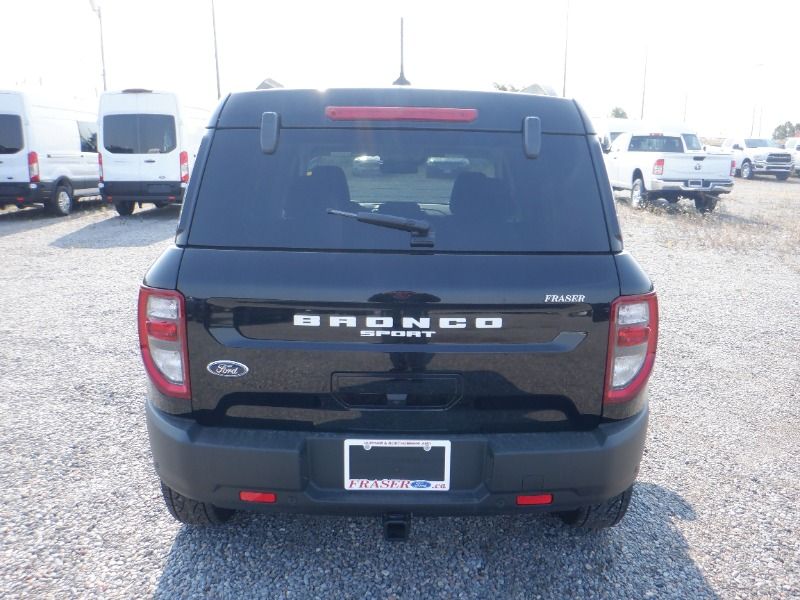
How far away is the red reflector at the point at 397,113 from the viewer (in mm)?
2576

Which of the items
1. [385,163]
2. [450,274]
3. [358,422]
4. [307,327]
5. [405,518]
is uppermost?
[385,163]

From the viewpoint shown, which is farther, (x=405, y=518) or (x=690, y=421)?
(x=690, y=421)

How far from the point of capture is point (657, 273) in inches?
400

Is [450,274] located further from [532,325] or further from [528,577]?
[528,577]

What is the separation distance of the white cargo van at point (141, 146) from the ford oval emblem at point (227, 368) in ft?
45.7

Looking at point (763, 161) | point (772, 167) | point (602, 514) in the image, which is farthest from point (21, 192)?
point (772, 167)

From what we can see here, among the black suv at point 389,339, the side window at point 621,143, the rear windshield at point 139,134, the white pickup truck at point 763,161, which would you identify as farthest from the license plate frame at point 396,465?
the white pickup truck at point 763,161

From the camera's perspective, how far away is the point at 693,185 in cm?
1648

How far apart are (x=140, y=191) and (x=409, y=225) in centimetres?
1447

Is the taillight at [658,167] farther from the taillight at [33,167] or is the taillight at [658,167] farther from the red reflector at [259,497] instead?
the red reflector at [259,497]

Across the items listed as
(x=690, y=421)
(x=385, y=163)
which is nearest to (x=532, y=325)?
(x=385, y=163)

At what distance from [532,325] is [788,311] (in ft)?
22.9

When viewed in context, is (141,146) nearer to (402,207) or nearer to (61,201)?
(61,201)

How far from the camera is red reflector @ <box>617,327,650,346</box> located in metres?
2.45
